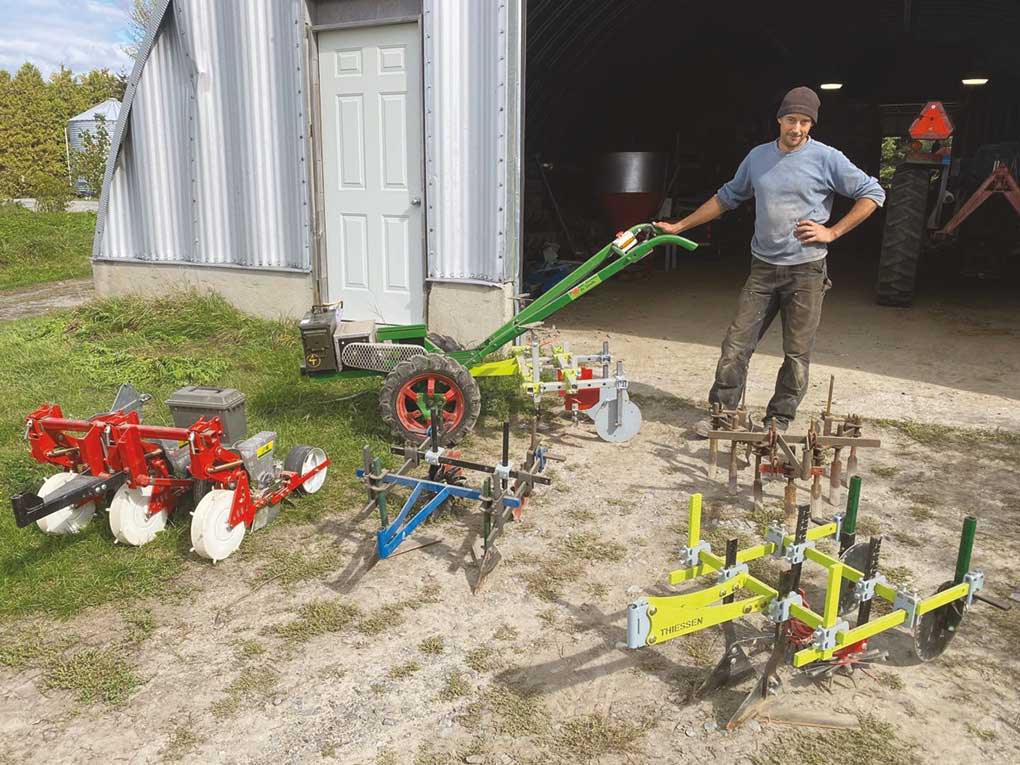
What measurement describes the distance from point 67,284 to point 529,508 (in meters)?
11.1

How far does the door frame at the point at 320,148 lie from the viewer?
7.58 metres

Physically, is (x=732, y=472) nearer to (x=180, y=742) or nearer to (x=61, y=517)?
(x=180, y=742)

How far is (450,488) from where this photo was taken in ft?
13.4

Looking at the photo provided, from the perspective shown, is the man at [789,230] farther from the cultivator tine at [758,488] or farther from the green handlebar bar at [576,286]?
the cultivator tine at [758,488]

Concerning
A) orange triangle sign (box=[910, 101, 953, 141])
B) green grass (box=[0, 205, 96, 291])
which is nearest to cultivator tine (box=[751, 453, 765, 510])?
orange triangle sign (box=[910, 101, 953, 141])

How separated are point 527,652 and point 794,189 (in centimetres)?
324

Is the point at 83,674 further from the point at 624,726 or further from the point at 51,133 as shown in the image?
the point at 51,133

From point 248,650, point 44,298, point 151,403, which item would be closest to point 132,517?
point 248,650

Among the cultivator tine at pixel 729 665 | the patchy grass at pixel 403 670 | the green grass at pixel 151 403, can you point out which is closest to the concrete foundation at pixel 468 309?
the green grass at pixel 151 403

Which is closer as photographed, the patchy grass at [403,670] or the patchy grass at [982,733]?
the patchy grass at [982,733]

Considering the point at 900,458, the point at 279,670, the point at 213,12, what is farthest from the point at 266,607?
the point at 213,12

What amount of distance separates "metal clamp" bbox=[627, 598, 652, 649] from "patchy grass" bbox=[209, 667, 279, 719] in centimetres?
140

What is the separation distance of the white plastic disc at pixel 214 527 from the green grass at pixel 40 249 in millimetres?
10851

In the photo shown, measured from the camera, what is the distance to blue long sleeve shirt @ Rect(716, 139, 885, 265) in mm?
4945
